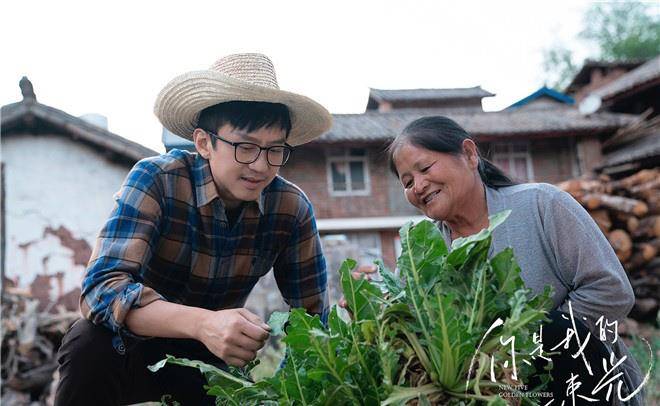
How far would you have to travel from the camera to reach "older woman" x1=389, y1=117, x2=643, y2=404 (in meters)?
1.83

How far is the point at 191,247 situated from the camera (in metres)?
2.48

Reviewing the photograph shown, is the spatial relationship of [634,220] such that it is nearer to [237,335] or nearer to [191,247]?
[191,247]

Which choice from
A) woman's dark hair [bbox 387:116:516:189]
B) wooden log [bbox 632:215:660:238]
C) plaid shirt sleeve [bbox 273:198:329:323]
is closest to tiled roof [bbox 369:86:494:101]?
wooden log [bbox 632:215:660:238]

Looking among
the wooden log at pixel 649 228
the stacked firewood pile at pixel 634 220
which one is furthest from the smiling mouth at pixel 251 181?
the wooden log at pixel 649 228

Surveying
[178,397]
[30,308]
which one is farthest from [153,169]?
[30,308]

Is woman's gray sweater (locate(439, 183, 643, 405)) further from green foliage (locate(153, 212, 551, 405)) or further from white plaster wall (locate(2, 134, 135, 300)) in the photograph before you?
white plaster wall (locate(2, 134, 135, 300))

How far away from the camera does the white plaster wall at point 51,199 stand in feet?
34.9

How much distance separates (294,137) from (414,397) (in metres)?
1.80

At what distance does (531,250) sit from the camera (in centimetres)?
215

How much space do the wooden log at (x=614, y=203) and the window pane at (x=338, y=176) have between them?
10133 mm

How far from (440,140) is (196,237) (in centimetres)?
105

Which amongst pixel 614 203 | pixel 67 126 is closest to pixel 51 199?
pixel 67 126

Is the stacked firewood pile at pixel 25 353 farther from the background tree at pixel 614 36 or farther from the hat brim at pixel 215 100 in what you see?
the background tree at pixel 614 36

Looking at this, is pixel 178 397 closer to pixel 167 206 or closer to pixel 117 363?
pixel 117 363
